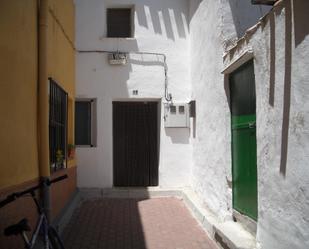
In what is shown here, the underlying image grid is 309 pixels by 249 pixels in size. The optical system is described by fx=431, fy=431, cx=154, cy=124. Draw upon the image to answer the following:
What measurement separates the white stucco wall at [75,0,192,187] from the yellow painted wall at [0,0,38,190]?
444 centimetres

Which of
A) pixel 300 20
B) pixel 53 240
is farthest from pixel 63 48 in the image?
pixel 300 20

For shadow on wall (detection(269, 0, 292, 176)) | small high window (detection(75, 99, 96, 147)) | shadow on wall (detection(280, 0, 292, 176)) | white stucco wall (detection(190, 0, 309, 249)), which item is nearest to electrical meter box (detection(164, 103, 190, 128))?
small high window (detection(75, 99, 96, 147))

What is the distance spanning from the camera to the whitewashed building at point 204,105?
4.22 m

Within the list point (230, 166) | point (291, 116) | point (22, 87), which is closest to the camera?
point (291, 116)

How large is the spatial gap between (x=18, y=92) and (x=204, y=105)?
4.28 metres

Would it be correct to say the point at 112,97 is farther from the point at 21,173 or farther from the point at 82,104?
the point at 21,173

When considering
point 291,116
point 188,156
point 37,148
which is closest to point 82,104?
point 188,156

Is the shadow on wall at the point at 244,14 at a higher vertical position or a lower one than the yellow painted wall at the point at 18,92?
higher

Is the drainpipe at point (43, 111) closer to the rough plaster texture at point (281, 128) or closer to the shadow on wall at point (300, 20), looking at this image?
the rough plaster texture at point (281, 128)

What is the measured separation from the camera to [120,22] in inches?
425

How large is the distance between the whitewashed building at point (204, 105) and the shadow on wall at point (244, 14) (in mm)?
17

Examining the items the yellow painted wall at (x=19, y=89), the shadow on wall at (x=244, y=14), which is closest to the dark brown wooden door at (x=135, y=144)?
the yellow painted wall at (x=19, y=89)

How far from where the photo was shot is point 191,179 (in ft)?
33.6

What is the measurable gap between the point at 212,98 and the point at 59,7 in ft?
10.6
